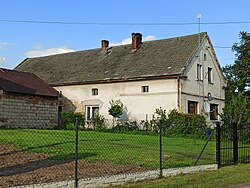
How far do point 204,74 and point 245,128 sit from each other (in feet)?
55.9

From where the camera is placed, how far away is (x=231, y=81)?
46219 millimetres

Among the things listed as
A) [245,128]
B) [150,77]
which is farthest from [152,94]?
[245,128]

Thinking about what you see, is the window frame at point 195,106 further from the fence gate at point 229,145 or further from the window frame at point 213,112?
the fence gate at point 229,145

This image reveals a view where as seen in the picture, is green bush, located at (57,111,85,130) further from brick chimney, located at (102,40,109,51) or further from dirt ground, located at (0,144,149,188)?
dirt ground, located at (0,144,149,188)

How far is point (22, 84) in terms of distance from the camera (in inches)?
1117

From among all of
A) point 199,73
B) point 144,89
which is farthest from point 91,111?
point 199,73

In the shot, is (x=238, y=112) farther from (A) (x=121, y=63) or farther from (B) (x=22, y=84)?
(B) (x=22, y=84)

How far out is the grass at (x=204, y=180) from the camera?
9.24 m

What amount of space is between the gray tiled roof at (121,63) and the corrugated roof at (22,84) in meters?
3.82

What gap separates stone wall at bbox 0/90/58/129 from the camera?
83.7ft

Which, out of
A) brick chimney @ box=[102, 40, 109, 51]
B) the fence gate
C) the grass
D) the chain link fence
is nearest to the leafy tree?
the chain link fence

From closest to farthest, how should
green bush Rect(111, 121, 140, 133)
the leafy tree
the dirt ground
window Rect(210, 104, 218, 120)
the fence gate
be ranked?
the dirt ground → the fence gate → the leafy tree → green bush Rect(111, 121, 140, 133) → window Rect(210, 104, 218, 120)

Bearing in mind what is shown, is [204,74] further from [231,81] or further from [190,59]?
[231,81]

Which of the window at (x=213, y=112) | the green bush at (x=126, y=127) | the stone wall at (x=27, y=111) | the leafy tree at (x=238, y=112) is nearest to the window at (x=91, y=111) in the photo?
the stone wall at (x=27, y=111)
